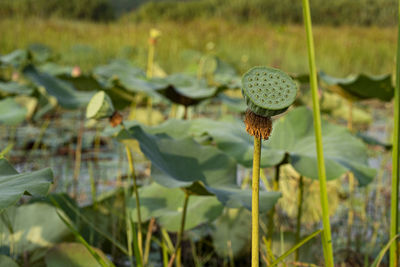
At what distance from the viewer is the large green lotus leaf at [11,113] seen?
1.19 m

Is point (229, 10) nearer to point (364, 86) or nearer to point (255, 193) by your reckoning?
point (364, 86)

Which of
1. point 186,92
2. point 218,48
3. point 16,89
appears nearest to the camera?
point 186,92

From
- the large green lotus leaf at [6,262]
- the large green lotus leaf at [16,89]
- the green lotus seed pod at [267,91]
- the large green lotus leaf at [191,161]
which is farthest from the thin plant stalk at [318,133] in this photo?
the large green lotus leaf at [16,89]

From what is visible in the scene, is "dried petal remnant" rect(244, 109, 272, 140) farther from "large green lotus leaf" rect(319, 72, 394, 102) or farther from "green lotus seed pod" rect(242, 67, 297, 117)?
"large green lotus leaf" rect(319, 72, 394, 102)

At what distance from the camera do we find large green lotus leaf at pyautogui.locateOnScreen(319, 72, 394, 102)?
1.12 metres

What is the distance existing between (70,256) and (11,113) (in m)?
0.70

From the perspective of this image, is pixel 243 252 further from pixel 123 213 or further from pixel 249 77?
pixel 249 77

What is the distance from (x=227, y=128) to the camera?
900 millimetres

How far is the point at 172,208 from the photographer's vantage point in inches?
34.7

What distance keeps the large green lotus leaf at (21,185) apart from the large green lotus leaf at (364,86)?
870mm

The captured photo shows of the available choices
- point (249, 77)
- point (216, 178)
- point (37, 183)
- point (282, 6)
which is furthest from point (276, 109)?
point (282, 6)

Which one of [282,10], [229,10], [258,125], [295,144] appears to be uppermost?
[258,125]

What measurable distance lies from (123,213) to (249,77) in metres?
0.76

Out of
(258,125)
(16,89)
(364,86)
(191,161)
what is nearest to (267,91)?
(258,125)
